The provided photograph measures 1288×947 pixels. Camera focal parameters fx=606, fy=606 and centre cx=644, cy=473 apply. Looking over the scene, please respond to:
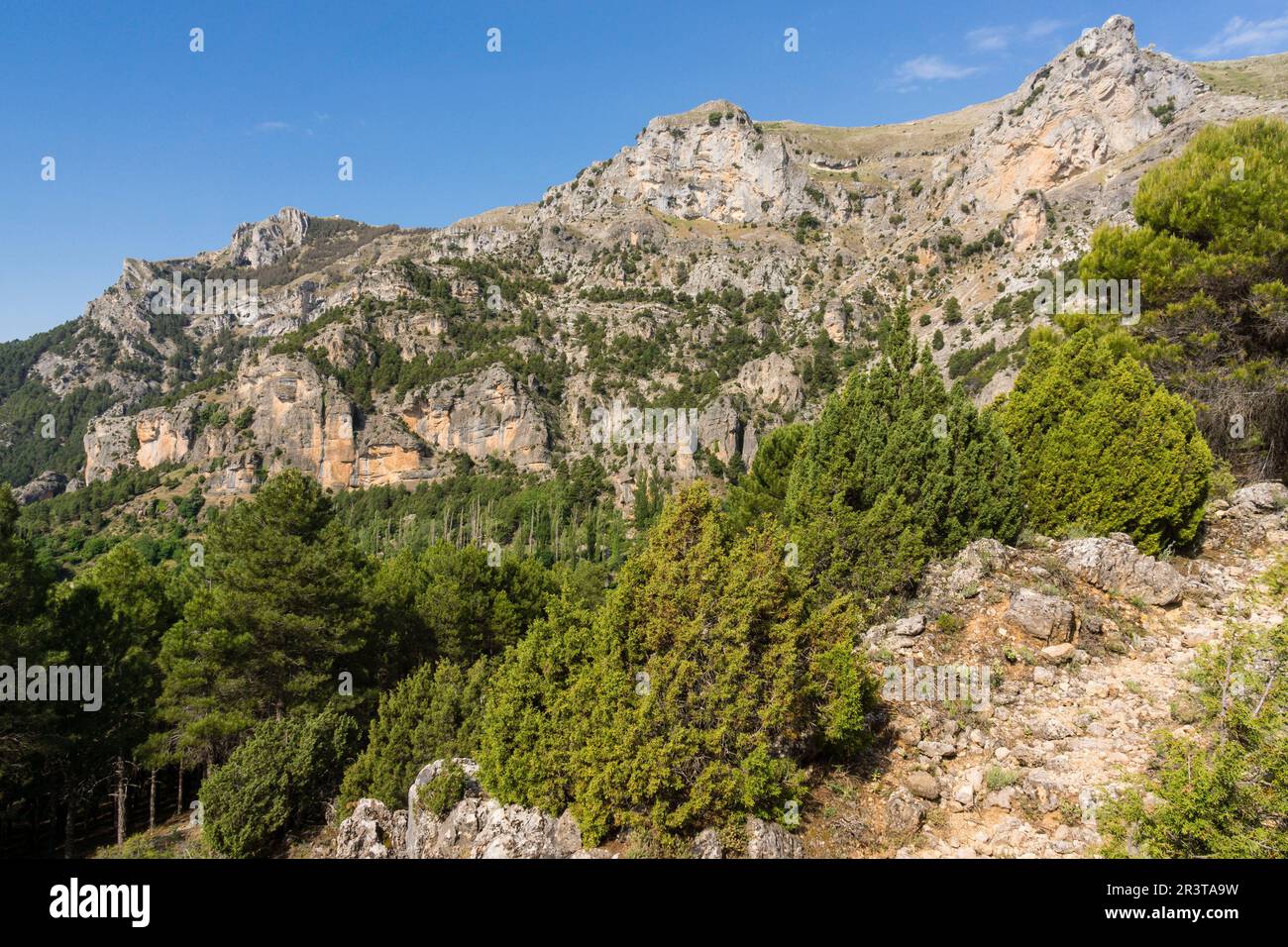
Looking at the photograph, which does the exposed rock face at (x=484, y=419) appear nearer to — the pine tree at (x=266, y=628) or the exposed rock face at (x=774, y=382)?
the exposed rock face at (x=774, y=382)

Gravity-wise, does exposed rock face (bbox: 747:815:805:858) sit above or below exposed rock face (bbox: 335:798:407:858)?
above

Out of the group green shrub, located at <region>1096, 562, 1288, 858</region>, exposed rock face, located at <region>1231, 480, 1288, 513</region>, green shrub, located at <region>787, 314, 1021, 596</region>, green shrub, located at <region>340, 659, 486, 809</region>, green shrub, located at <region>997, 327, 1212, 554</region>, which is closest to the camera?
green shrub, located at <region>1096, 562, 1288, 858</region>

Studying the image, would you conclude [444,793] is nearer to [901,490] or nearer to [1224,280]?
[901,490]

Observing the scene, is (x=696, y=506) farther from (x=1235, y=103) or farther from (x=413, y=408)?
(x=1235, y=103)

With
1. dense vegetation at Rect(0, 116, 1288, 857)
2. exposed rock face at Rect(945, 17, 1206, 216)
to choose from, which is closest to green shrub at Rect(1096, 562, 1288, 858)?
dense vegetation at Rect(0, 116, 1288, 857)

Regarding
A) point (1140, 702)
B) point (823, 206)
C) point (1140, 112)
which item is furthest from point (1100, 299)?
point (823, 206)

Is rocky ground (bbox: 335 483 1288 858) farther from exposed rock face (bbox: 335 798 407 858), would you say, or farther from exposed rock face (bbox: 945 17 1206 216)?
exposed rock face (bbox: 945 17 1206 216)

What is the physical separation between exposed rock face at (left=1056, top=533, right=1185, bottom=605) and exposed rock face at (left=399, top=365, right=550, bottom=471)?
338 ft

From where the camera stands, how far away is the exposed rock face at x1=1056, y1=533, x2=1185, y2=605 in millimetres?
10492

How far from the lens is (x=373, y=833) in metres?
10.6

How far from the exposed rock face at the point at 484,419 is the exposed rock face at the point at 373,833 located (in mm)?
100450

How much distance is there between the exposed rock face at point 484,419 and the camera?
112 m

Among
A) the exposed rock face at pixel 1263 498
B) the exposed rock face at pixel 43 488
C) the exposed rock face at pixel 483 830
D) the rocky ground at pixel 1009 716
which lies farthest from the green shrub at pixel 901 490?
the exposed rock face at pixel 43 488

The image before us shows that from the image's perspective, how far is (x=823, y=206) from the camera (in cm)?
14400
